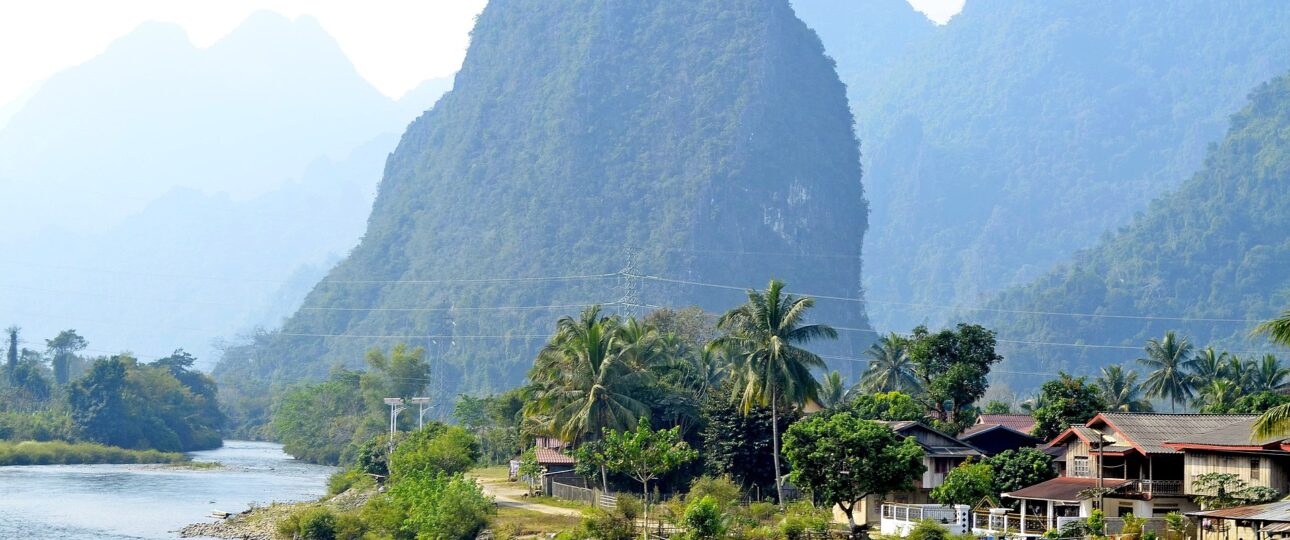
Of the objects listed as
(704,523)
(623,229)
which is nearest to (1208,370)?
(704,523)

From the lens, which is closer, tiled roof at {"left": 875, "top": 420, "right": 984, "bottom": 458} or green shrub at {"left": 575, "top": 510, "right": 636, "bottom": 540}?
green shrub at {"left": 575, "top": 510, "right": 636, "bottom": 540}

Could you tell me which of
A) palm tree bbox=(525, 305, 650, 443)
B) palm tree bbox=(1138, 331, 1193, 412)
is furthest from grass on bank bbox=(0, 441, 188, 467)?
→ palm tree bbox=(1138, 331, 1193, 412)

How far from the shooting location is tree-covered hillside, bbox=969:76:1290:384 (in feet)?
575

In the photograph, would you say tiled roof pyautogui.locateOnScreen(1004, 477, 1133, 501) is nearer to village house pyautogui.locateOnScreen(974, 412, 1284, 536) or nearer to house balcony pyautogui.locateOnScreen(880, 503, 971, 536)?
village house pyautogui.locateOnScreen(974, 412, 1284, 536)

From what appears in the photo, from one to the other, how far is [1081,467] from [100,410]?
8765cm

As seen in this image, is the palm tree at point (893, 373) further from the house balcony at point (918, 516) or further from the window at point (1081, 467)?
the house balcony at point (918, 516)

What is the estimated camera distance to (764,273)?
603 ft

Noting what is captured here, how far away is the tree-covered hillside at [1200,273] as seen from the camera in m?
175

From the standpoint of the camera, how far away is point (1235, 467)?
4250 centimetres

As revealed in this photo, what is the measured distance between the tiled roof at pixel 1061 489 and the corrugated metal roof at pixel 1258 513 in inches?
210

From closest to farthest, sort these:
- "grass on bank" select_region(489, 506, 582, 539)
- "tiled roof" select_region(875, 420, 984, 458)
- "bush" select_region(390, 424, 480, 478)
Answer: "grass on bank" select_region(489, 506, 582, 539), "tiled roof" select_region(875, 420, 984, 458), "bush" select_region(390, 424, 480, 478)

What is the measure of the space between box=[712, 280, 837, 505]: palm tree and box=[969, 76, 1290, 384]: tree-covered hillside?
12566 cm

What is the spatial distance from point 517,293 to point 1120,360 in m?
74.4

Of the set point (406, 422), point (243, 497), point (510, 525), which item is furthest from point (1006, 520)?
point (406, 422)
